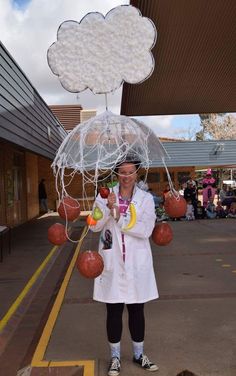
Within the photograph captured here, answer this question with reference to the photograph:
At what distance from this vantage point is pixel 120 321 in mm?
4020

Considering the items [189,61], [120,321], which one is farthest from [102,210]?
[189,61]

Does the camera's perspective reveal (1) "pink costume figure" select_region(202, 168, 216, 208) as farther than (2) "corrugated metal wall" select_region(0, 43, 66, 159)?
Yes

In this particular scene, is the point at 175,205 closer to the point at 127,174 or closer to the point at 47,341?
the point at 127,174

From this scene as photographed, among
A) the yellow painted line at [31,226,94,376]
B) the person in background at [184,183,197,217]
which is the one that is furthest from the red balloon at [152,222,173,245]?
the person in background at [184,183,197,217]

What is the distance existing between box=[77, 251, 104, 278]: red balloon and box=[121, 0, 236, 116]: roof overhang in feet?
16.3

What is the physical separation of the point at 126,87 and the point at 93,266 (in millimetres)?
9175

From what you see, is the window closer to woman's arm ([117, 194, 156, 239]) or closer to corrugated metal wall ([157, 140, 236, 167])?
corrugated metal wall ([157, 140, 236, 167])

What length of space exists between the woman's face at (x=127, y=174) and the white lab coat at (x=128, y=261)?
104 millimetres

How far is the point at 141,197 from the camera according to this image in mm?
4008

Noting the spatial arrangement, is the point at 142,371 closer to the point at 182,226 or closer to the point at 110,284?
the point at 110,284

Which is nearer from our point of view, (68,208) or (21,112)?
Answer: (68,208)

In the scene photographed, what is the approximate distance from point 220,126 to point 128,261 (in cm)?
5360

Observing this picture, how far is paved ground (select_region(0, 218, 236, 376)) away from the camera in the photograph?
4270 millimetres

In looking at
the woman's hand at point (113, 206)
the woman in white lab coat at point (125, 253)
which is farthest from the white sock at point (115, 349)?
the woman's hand at point (113, 206)
